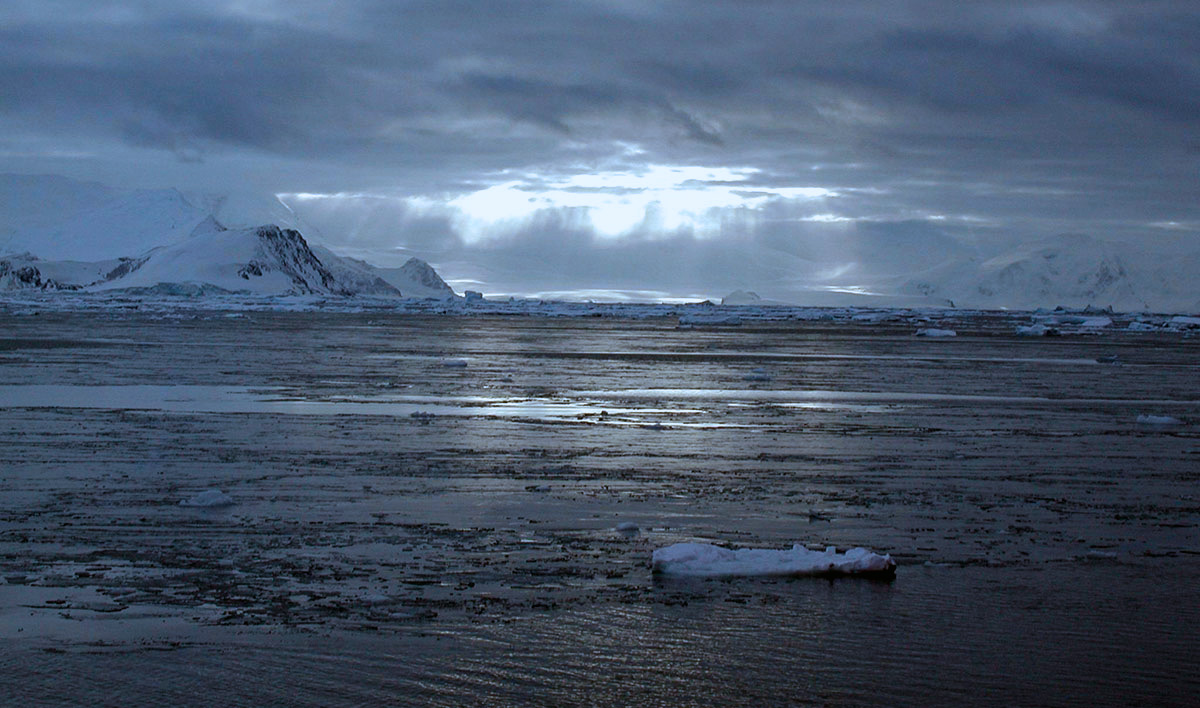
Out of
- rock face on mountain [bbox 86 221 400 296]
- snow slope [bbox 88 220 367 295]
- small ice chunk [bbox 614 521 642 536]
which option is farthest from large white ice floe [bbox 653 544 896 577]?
snow slope [bbox 88 220 367 295]

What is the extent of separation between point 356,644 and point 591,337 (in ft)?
151

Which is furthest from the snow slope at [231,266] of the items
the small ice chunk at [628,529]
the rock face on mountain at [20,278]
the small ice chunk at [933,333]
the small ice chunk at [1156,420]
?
the small ice chunk at [628,529]

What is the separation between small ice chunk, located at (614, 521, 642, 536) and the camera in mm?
9820

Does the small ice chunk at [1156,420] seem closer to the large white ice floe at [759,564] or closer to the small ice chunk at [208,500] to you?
the large white ice floe at [759,564]

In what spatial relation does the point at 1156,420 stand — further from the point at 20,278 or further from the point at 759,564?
the point at 20,278

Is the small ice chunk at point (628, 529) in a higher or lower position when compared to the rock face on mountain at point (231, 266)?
lower

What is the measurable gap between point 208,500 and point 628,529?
11.5 ft

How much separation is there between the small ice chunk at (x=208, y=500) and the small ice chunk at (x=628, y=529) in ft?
10.9

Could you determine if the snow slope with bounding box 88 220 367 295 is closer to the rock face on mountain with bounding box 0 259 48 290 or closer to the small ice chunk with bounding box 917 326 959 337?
the rock face on mountain with bounding box 0 259 48 290

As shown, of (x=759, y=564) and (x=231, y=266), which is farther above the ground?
(x=231, y=266)

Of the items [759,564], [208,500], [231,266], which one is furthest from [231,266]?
[759,564]

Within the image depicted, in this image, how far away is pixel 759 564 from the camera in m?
8.71

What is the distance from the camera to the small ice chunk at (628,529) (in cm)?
982

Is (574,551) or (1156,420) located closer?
(574,551)
